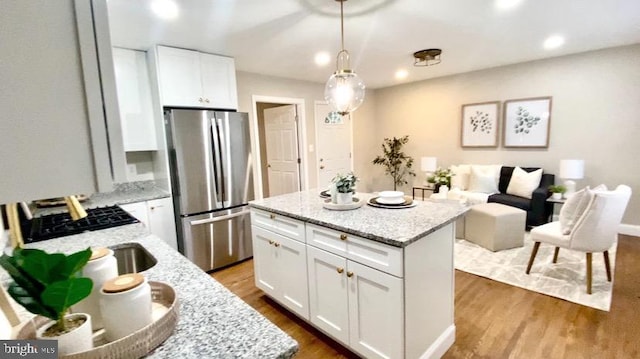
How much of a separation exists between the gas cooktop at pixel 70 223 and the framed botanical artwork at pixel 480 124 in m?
5.02

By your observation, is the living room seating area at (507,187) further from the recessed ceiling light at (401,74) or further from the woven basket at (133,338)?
the woven basket at (133,338)

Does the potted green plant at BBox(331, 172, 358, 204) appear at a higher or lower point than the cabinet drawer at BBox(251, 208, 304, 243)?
higher

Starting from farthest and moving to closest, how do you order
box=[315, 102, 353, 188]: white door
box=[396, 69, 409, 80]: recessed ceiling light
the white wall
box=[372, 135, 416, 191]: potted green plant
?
box=[372, 135, 416, 191]: potted green plant, box=[315, 102, 353, 188]: white door, box=[396, 69, 409, 80]: recessed ceiling light, the white wall

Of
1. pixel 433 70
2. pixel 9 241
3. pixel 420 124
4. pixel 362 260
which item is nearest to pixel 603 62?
pixel 433 70

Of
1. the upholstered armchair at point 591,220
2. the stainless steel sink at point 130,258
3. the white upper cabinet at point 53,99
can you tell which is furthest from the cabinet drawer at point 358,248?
the upholstered armchair at point 591,220

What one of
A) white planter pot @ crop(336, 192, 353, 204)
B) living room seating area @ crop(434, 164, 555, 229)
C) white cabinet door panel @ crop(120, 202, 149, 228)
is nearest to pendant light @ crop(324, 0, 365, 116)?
white planter pot @ crop(336, 192, 353, 204)

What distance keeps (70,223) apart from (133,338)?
1.78 m

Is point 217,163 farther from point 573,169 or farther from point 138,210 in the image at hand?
point 573,169

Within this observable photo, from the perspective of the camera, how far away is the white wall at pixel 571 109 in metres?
3.82

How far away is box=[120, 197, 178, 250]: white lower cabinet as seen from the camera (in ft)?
9.85

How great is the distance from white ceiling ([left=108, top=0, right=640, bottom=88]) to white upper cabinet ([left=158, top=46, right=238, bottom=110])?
11cm

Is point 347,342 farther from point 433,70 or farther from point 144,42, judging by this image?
point 433,70

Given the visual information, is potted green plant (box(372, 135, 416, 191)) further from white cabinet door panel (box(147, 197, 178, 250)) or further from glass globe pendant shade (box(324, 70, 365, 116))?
white cabinet door panel (box(147, 197, 178, 250))

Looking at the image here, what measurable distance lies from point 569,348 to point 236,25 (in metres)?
3.48
